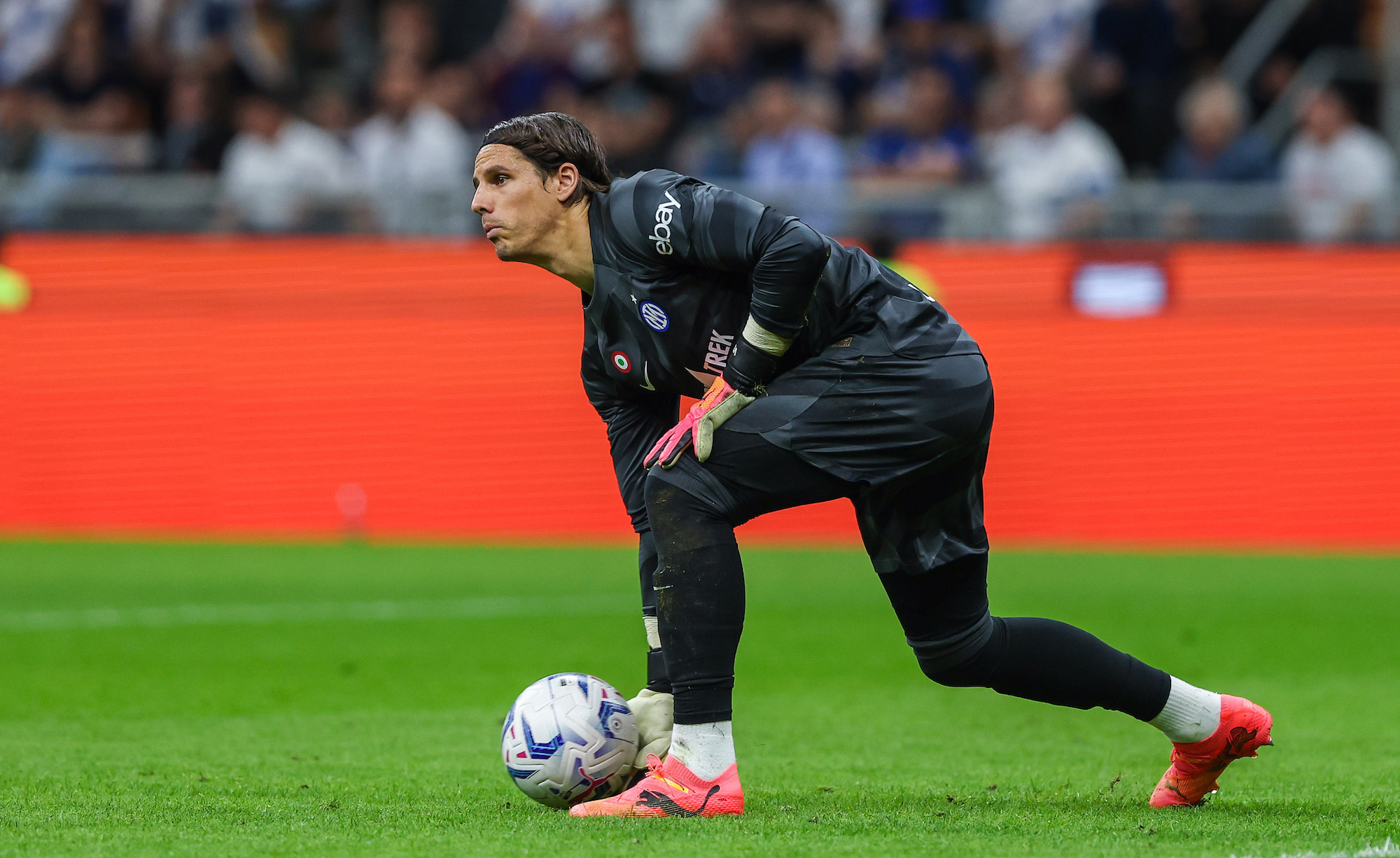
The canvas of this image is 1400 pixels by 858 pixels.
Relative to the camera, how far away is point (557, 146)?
4.62 m

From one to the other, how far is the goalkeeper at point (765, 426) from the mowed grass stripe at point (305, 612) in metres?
5.19

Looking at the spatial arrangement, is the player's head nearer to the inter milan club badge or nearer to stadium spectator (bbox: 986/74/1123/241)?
the inter milan club badge

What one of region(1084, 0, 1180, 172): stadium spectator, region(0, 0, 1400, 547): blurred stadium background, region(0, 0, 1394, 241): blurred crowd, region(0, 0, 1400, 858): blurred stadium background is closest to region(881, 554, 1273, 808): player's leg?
region(0, 0, 1400, 858): blurred stadium background

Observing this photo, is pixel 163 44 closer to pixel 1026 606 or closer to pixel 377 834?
pixel 1026 606

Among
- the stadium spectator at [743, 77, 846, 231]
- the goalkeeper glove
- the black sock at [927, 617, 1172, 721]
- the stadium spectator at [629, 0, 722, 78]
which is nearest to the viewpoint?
the goalkeeper glove

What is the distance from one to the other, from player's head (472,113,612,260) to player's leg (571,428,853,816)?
73 centimetres

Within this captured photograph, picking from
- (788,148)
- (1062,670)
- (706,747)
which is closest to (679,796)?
(706,747)

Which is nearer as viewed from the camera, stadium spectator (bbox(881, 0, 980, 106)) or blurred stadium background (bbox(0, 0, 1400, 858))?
blurred stadium background (bbox(0, 0, 1400, 858))

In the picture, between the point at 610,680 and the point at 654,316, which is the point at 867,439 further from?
the point at 610,680

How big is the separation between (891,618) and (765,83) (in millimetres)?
7120

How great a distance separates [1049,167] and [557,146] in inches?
393

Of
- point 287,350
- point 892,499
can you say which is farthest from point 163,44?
point 892,499

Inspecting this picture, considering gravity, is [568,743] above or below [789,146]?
below

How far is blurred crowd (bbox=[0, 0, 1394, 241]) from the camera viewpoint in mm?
14047
